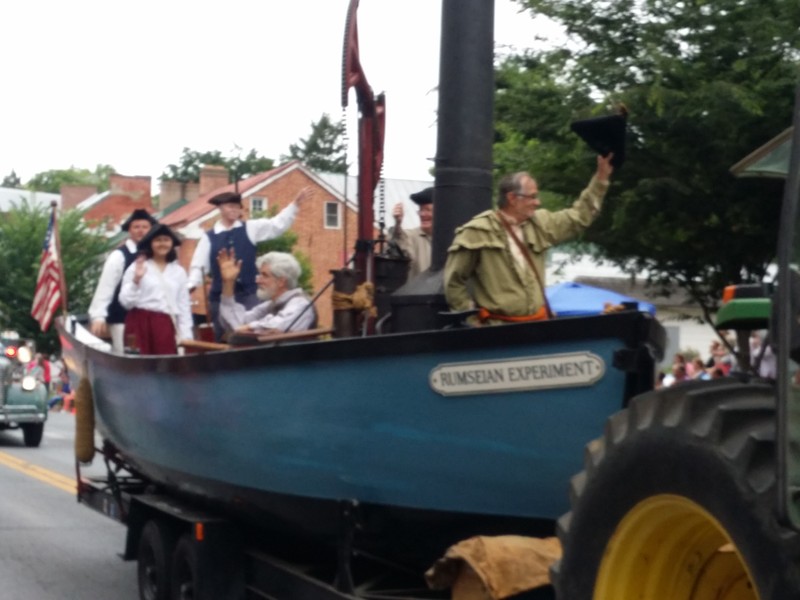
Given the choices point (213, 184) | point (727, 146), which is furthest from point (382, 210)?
point (213, 184)

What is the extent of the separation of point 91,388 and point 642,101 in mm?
6693

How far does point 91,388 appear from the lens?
972 cm

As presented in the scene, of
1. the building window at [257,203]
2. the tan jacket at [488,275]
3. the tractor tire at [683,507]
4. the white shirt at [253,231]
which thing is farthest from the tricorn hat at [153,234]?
the building window at [257,203]

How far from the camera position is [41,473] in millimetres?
17125

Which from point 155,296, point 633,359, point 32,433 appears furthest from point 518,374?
point 32,433

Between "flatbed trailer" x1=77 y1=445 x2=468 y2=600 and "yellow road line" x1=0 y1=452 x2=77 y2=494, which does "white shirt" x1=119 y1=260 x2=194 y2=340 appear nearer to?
"flatbed trailer" x1=77 y1=445 x2=468 y2=600

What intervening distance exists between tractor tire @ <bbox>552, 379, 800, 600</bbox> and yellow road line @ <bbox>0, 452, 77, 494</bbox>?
39.1 feet

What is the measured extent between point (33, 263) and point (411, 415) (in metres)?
53.0

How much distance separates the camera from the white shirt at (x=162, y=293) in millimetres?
9648

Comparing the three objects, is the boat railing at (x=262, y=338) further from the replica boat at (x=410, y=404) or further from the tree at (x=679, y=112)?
the tree at (x=679, y=112)

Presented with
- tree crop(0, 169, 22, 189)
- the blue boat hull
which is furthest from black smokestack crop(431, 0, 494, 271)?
tree crop(0, 169, 22, 189)

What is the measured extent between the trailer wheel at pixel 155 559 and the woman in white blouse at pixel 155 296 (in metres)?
1.52

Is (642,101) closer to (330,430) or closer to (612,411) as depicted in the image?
(330,430)

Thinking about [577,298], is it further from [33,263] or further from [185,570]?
[33,263]
